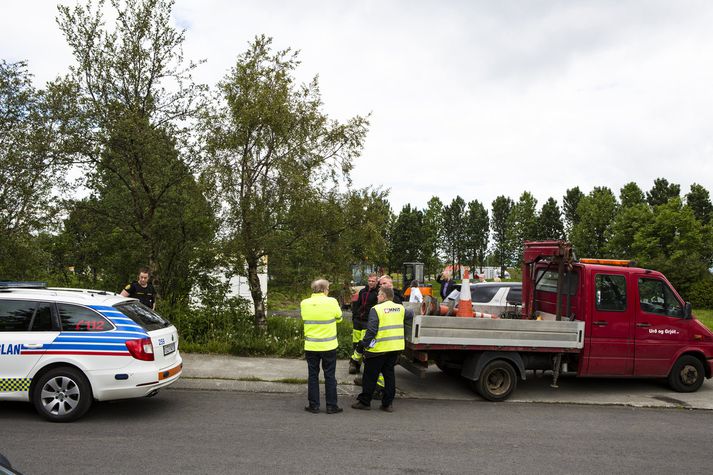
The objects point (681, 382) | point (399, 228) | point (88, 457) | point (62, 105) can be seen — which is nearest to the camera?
point (88, 457)

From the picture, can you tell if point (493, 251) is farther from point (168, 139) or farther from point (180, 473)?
point (180, 473)

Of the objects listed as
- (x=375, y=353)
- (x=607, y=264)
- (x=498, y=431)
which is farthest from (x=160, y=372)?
(x=607, y=264)

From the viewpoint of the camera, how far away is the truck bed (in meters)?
7.93

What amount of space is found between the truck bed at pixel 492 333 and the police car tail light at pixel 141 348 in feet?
11.6

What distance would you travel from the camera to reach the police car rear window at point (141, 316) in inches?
268

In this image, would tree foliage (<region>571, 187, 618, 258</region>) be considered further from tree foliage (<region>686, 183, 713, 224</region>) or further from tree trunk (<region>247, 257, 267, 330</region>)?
tree trunk (<region>247, 257, 267, 330</region>)

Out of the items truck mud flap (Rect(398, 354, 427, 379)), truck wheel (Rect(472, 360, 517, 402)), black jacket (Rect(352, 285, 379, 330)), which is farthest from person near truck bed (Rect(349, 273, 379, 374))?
truck wheel (Rect(472, 360, 517, 402))

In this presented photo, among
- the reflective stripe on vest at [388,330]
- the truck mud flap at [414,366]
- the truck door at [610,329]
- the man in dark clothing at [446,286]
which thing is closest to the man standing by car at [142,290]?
the reflective stripe on vest at [388,330]

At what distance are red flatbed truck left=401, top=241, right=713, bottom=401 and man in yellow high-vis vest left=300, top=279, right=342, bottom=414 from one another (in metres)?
1.34

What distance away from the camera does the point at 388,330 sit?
293 inches

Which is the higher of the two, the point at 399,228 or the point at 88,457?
the point at 399,228

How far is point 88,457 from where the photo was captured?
5.25 m

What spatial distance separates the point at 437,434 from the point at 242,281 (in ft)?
24.2

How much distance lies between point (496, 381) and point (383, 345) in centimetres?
218
